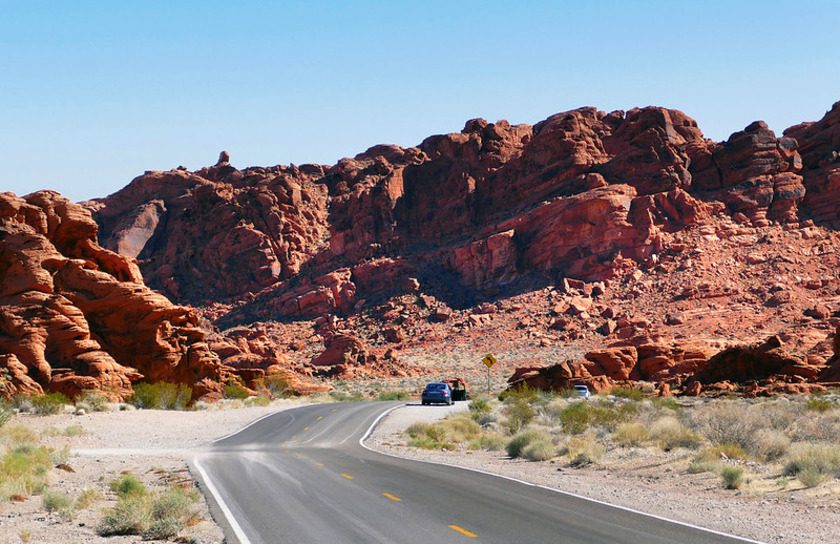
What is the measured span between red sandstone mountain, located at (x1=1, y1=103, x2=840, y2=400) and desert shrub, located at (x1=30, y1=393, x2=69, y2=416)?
3190 centimetres

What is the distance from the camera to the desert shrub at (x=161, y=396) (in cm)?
3684

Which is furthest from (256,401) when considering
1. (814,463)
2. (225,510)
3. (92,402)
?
(814,463)

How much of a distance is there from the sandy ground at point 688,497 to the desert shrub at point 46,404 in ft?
50.6

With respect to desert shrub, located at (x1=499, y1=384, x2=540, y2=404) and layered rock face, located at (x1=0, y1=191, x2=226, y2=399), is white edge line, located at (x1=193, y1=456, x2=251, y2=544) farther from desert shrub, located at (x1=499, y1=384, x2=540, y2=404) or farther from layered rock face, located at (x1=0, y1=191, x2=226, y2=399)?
desert shrub, located at (x1=499, y1=384, x2=540, y2=404)

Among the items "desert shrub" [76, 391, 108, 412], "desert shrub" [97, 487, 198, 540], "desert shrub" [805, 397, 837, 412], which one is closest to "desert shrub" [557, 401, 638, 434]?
"desert shrub" [805, 397, 837, 412]

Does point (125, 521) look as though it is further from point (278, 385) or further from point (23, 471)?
point (278, 385)

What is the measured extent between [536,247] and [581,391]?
47499 mm

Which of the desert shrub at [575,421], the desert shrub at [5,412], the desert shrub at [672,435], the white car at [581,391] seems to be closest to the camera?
the desert shrub at [672,435]

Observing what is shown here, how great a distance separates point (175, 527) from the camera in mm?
11344

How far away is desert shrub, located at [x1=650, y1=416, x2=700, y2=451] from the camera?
21.4 m

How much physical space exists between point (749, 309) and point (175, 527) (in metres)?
71.2

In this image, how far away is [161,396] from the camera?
124 feet

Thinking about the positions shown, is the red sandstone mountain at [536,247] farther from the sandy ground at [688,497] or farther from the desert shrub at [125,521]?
the desert shrub at [125,521]

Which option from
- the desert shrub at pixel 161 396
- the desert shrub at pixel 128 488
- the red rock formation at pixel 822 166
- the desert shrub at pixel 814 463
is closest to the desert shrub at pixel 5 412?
the desert shrub at pixel 161 396
